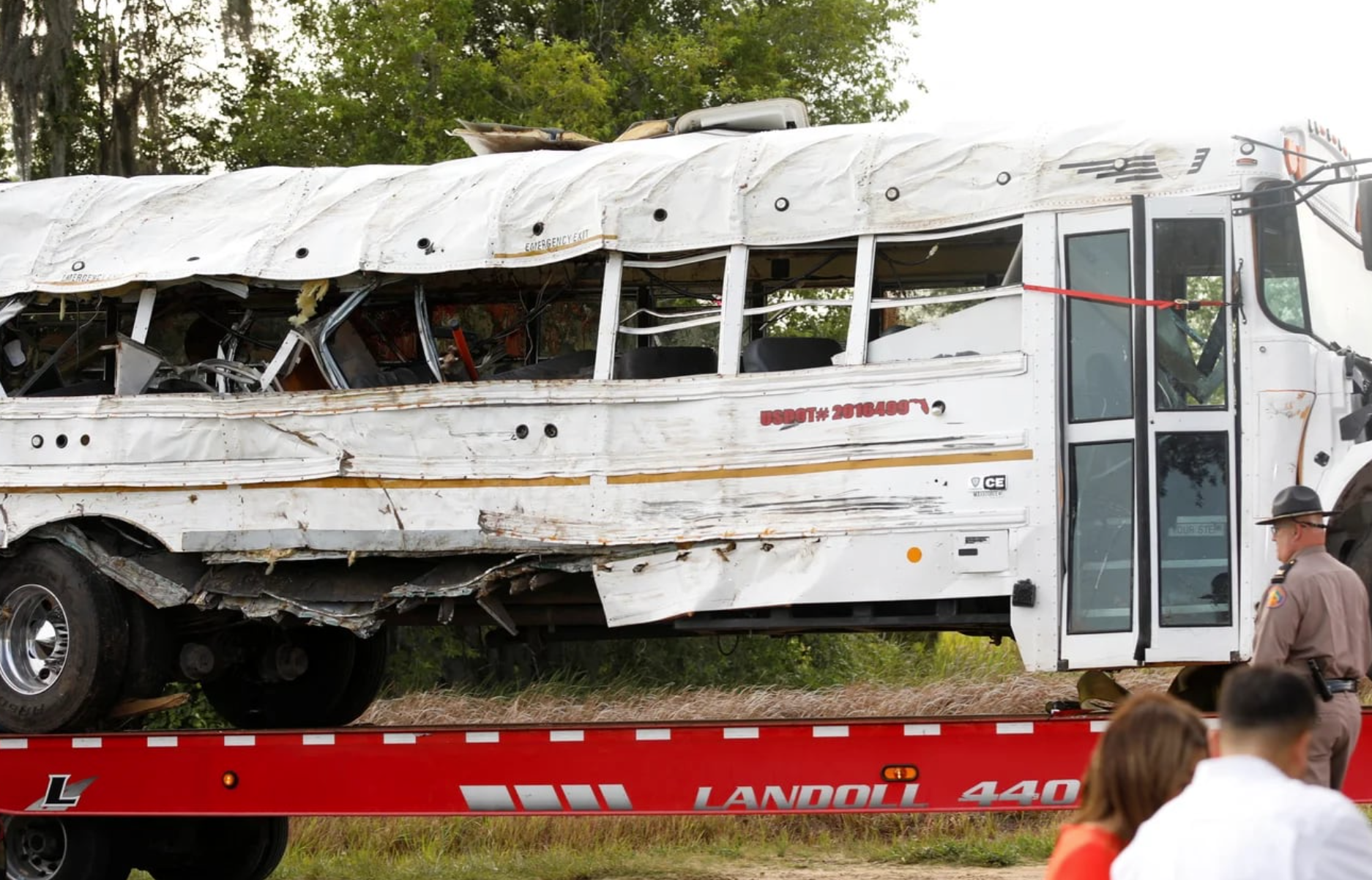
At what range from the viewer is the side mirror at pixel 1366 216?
7.52m

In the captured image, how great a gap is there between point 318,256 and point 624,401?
6.52ft

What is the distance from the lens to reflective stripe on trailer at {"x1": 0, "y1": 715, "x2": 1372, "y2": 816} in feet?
25.3

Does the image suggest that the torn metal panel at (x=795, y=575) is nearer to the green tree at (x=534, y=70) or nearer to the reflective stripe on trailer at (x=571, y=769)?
the reflective stripe on trailer at (x=571, y=769)

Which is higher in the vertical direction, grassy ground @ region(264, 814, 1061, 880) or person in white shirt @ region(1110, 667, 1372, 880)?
person in white shirt @ region(1110, 667, 1372, 880)

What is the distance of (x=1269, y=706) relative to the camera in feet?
11.8

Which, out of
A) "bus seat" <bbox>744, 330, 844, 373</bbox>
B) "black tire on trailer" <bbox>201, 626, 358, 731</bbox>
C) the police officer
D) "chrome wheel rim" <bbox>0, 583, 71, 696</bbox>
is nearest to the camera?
the police officer

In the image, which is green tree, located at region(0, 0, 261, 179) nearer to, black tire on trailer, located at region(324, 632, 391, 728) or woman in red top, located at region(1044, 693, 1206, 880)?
black tire on trailer, located at region(324, 632, 391, 728)

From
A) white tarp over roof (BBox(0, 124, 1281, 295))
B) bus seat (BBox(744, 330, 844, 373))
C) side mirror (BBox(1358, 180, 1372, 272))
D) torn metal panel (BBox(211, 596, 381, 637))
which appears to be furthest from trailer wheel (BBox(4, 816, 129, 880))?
side mirror (BBox(1358, 180, 1372, 272))

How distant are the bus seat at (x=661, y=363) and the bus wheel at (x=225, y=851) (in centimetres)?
375

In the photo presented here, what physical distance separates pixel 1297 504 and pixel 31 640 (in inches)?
269

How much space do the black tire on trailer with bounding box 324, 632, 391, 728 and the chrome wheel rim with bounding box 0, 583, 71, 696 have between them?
210 cm

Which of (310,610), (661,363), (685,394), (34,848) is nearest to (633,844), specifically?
(310,610)

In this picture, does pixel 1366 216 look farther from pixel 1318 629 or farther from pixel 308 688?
pixel 308 688

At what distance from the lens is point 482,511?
8.75 meters
